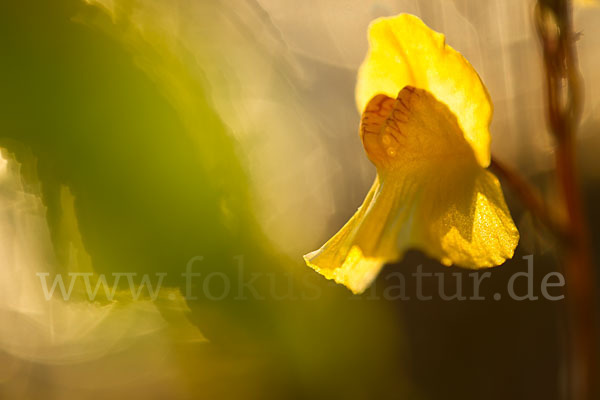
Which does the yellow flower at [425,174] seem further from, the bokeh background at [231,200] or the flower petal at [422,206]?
the bokeh background at [231,200]

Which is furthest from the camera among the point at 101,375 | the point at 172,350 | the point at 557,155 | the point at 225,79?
the point at 101,375

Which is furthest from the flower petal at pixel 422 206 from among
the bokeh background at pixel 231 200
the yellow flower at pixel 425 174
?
the bokeh background at pixel 231 200

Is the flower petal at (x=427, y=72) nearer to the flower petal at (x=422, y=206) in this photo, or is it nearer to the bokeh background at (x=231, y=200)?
the flower petal at (x=422, y=206)

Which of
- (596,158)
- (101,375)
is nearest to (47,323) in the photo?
(101,375)

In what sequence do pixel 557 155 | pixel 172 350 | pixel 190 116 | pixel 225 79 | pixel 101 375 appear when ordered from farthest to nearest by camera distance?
1. pixel 101 375
2. pixel 172 350
3. pixel 225 79
4. pixel 190 116
5. pixel 557 155

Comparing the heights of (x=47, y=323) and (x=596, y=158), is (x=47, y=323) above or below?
below

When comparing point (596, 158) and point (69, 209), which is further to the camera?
point (596, 158)

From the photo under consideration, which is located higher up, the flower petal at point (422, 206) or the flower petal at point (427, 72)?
the flower petal at point (427, 72)

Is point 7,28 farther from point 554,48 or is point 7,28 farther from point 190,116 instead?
point 554,48

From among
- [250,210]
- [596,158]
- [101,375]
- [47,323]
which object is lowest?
[101,375]
